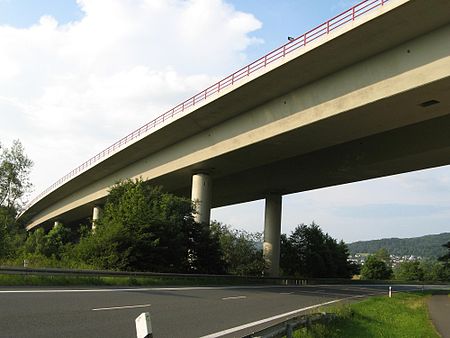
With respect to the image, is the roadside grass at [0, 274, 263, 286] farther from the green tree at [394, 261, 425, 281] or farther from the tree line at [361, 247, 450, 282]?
the green tree at [394, 261, 425, 281]

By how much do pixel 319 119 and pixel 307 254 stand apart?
33.9 metres

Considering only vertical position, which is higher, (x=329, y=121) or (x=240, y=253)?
(x=329, y=121)

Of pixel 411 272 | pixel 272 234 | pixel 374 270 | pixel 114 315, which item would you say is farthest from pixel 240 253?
pixel 411 272

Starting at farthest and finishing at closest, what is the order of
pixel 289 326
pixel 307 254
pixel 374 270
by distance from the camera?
pixel 374 270 → pixel 307 254 → pixel 289 326

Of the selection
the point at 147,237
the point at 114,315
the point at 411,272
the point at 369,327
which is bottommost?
the point at 411,272

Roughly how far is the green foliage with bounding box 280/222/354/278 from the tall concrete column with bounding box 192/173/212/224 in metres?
21.2

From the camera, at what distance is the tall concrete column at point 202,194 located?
3288cm

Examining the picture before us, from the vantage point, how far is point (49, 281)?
52.1ft

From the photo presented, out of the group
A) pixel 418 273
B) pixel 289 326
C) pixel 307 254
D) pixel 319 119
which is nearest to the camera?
pixel 289 326

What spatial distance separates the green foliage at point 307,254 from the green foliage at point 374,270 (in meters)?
45.6

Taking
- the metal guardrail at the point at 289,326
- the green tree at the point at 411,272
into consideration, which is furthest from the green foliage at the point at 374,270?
the metal guardrail at the point at 289,326

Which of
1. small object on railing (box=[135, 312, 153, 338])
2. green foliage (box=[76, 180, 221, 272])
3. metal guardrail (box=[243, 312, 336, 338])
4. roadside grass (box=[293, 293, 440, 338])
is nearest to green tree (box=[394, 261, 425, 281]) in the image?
green foliage (box=[76, 180, 221, 272])

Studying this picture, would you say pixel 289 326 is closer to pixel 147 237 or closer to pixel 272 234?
pixel 147 237

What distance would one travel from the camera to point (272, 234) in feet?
131
